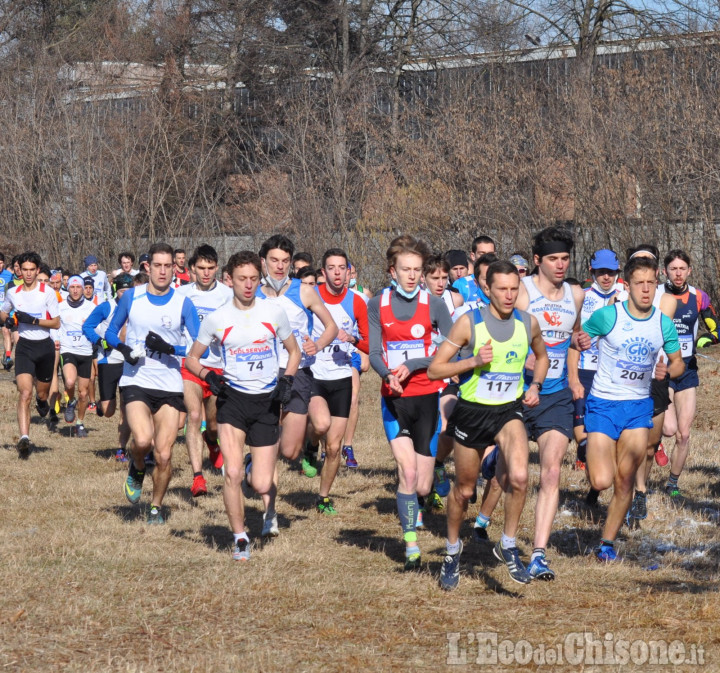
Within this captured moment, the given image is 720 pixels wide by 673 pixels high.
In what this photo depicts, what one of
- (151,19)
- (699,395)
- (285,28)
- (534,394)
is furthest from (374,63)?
(534,394)

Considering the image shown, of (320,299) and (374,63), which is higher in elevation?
(374,63)

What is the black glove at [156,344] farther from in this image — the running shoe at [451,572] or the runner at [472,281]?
the runner at [472,281]

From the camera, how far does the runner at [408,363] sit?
7754 mm

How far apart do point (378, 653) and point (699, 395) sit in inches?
509

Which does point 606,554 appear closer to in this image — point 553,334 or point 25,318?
point 553,334

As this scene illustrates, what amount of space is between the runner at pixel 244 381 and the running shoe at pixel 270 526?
64 centimetres

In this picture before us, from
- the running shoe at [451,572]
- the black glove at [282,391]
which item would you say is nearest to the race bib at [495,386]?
the running shoe at [451,572]

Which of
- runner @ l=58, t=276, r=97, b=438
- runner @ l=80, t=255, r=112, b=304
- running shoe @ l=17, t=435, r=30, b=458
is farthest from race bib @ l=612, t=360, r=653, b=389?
runner @ l=80, t=255, r=112, b=304

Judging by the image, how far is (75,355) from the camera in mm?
14906

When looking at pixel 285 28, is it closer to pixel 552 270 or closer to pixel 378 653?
pixel 552 270

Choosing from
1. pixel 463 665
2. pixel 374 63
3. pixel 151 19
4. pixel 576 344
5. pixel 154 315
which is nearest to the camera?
pixel 463 665

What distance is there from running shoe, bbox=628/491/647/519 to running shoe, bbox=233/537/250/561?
3.29 metres

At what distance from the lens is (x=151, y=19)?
34.7 metres

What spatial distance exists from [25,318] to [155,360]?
4.33 m
